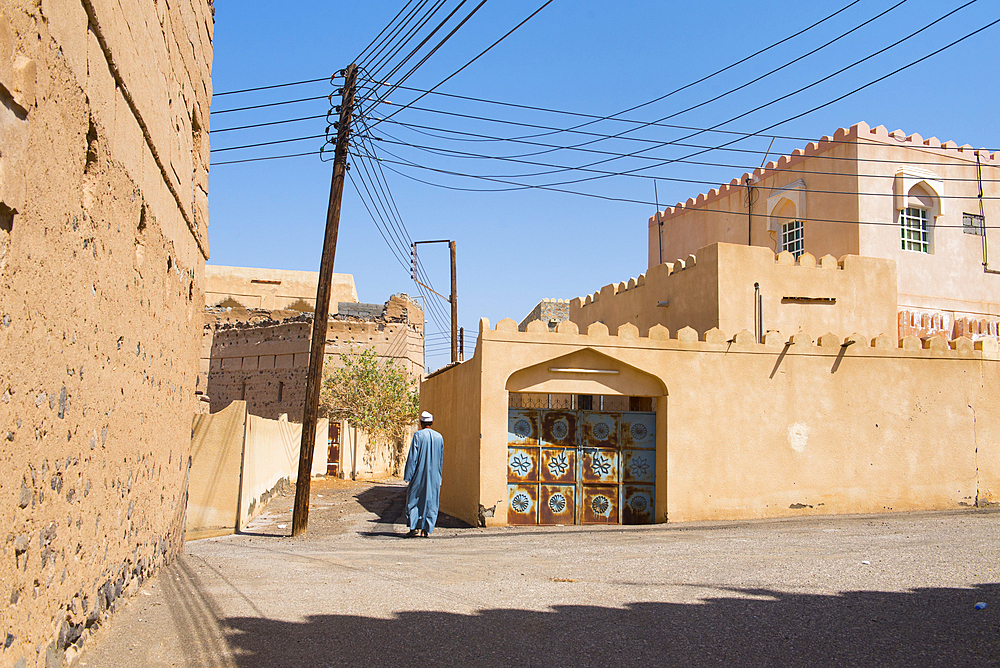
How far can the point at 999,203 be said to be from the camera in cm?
2048

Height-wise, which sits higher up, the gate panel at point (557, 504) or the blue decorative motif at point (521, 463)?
the blue decorative motif at point (521, 463)

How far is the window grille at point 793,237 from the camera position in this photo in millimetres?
19625

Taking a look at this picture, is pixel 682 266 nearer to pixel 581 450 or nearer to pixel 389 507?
pixel 581 450

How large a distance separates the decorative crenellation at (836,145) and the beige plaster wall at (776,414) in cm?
621

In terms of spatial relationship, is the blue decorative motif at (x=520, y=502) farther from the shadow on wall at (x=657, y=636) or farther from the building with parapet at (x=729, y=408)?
the shadow on wall at (x=657, y=636)

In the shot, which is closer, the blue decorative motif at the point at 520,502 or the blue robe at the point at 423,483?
the blue robe at the point at 423,483

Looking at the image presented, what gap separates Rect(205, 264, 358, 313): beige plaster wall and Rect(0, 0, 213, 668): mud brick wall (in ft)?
95.4

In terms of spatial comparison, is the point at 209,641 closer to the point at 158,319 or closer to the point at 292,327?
the point at 158,319

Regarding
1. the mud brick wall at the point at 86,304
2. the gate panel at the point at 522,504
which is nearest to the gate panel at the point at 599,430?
the gate panel at the point at 522,504

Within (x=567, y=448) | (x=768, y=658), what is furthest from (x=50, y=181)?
(x=567, y=448)

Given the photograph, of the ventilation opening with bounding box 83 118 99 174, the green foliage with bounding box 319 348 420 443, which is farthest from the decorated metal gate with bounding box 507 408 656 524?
the green foliage with bounding box 319 348 420 443

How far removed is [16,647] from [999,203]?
23.0m

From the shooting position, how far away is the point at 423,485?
1147 cm

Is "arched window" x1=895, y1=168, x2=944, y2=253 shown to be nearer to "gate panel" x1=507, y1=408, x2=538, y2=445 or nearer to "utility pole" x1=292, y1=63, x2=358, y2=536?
"gate panel" x1=507, y1=408, x2=538, y2=445
